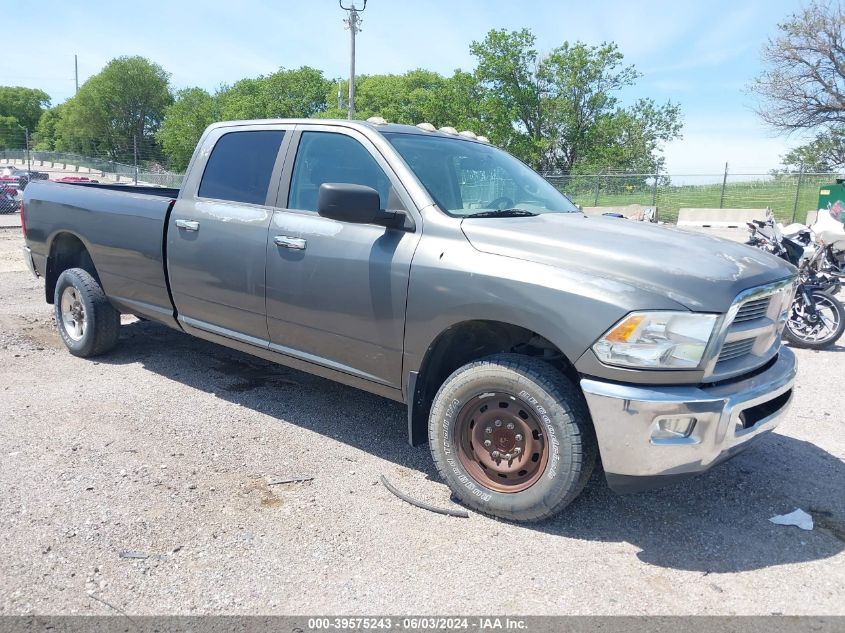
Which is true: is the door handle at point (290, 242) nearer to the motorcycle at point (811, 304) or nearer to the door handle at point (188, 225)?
the door handle at point (188, 225)

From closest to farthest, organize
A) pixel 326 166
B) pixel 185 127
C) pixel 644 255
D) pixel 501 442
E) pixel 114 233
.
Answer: pixel 644 255 < pixel 501 442 < pixel 326 166 < pixel 114 233 < pixel 185 127

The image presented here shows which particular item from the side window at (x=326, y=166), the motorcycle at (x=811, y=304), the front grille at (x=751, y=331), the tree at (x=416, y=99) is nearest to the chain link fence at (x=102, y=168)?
the tree at (x=416, y=99)

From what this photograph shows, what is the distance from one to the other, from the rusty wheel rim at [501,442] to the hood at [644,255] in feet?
2.35

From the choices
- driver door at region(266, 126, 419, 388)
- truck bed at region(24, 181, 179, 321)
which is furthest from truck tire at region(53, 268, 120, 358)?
driver door at region(266, 126, 419, 388)

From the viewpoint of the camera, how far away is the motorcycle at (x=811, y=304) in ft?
22.6

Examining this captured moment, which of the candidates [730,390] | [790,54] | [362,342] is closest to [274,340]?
[362,342]

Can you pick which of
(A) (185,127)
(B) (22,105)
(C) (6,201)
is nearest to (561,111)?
(C) (6,201)

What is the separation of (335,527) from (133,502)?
3.46 ft

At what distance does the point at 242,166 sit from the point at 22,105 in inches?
5555

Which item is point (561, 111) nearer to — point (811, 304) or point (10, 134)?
point (811, 304)

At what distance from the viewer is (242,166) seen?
14.6ft

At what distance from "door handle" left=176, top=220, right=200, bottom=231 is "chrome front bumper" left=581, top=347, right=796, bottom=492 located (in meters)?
2.93

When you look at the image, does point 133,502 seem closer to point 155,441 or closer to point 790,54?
point 155,441

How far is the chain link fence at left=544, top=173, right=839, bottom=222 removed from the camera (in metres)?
20.7
